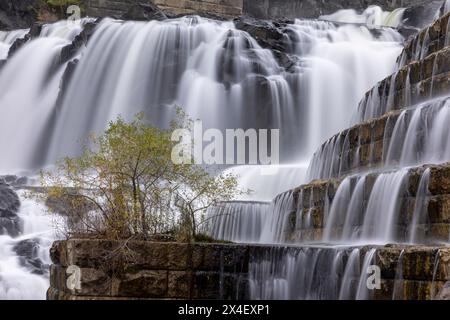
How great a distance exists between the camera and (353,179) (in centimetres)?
1753

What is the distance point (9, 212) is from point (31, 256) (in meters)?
3.48

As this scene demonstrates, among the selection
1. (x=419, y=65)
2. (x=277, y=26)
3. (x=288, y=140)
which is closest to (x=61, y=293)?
(x=419, y=65)

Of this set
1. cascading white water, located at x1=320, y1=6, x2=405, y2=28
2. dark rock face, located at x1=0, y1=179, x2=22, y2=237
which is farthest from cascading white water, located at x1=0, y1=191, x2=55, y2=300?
cascading white water, located at x1=320, y1=6, x2=405, y2=28

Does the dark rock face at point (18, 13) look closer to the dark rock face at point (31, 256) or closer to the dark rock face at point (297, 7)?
the dark rock face at point (297, 7)

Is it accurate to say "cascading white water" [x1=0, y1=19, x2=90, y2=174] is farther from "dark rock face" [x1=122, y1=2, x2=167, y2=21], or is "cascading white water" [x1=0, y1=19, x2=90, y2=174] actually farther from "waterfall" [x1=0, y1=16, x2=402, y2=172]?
"dark rock face" [x1=122, y1=2, x2=167, y2=21]

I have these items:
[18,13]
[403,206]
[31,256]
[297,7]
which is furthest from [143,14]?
[403,206]

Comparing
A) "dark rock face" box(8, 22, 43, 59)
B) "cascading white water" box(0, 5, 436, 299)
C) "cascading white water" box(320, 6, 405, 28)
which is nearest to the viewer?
"cascading white water" box(0, 5, 436, 299)

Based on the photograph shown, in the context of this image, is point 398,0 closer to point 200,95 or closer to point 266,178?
point 200,95

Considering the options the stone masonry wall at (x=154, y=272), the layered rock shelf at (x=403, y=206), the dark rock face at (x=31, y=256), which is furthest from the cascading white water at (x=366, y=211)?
the dark rock face at (x=31, y=256)

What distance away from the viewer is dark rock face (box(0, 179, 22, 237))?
974 inches

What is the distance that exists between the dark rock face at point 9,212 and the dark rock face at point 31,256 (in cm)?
139

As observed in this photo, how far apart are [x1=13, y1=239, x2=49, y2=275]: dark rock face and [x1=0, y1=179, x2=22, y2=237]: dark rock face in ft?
4.55

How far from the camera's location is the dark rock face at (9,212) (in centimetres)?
2473

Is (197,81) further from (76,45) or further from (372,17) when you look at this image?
(372,17)
